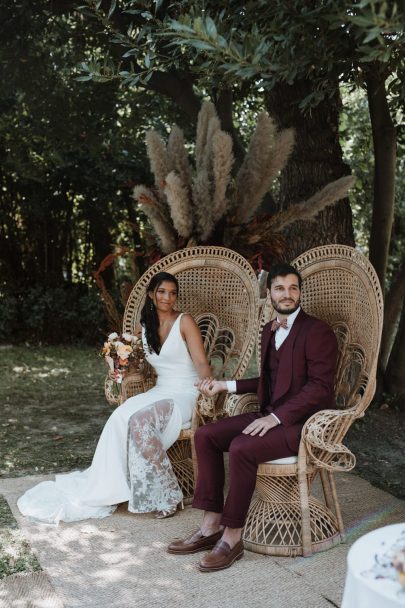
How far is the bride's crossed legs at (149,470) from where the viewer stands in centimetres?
394

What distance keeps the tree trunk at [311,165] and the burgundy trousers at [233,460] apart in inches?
97.6

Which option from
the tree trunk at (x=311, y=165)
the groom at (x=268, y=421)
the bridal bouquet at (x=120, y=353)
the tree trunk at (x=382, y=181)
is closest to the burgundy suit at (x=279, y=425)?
the groom at (x=268, y=421)

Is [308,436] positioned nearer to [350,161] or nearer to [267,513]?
[267,513]

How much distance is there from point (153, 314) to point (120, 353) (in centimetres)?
33

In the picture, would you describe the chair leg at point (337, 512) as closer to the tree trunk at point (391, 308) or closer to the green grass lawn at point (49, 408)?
the green grass lawn at point (49, 408)

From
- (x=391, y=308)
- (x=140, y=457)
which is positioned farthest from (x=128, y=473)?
(x=391, y=308)

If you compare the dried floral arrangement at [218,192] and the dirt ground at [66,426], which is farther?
the dirt ground at [66,426]

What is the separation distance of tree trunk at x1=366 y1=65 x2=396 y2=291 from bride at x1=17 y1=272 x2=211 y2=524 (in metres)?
2.39

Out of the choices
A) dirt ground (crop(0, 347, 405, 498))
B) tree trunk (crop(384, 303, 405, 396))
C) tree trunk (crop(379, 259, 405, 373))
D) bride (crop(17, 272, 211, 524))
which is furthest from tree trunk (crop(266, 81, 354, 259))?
bride (crop(17, 272, 211, 524))

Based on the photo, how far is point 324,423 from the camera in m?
3.39

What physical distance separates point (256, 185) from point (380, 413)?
8.77ft

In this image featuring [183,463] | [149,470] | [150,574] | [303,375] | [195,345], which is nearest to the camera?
[150,574]

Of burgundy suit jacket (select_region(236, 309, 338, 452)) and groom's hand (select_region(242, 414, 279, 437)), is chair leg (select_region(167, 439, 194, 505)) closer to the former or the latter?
burgundy suit jacket (select_region(236, 309, 338, 452))

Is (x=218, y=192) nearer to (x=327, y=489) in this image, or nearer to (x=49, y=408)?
(x=327, y=489)
